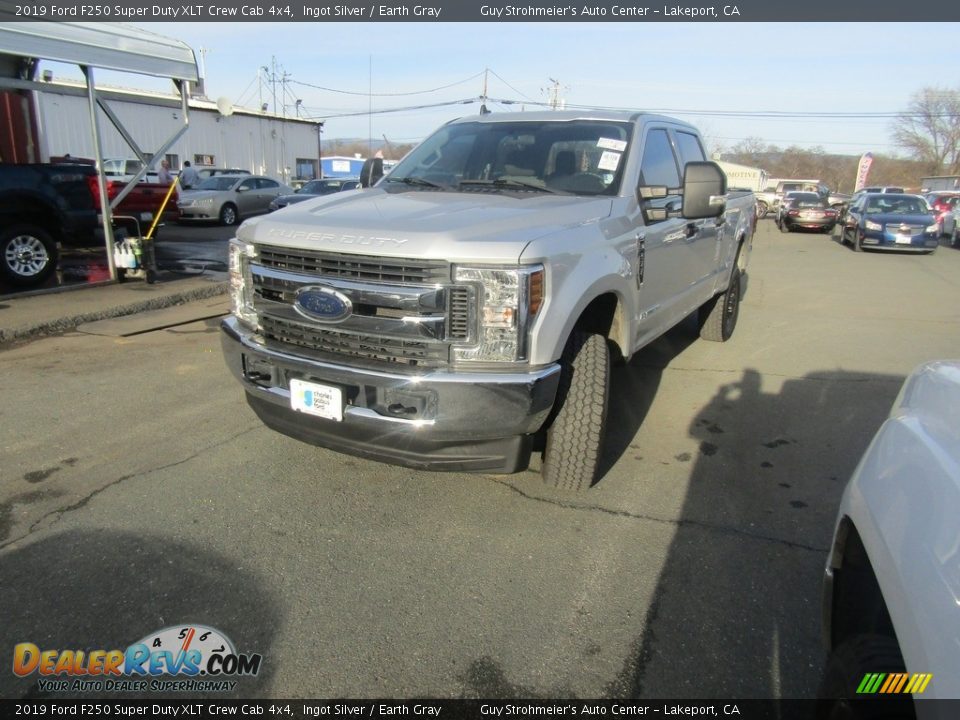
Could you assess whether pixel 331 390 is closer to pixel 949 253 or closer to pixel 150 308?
pixel 150 308

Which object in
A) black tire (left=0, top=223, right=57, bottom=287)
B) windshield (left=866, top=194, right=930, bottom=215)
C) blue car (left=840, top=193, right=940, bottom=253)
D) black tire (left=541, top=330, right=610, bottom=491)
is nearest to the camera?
black tire (left=541, top=330, right=610, bottom=491)

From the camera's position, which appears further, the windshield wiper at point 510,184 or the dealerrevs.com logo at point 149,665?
the windshield wiper at point 510,184

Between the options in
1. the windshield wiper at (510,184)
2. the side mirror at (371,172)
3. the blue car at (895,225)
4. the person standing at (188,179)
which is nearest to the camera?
the windshield wiper at (510,184)

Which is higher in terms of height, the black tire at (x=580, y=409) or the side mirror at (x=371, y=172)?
the side mirror at (x=371, y=172)

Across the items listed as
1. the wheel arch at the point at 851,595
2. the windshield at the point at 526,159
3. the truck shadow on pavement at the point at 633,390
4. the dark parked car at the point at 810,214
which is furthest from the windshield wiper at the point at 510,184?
the dark parked car at the point at 810,214

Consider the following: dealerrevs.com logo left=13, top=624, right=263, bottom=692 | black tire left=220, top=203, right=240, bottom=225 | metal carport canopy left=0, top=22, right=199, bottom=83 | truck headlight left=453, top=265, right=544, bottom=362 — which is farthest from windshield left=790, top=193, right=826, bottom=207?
dealerrevs.com logo left=13, top=624, right=263, bottom=692

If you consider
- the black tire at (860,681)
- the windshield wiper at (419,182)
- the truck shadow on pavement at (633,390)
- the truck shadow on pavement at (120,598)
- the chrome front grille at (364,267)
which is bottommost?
the truck shadow on pavement at (120,598)

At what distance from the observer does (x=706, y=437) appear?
175 inches

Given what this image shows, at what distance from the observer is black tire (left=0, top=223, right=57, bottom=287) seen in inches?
310

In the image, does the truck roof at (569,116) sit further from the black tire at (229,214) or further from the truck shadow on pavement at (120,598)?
the black tire at (229,214)

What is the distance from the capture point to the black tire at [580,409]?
3273 millimetres

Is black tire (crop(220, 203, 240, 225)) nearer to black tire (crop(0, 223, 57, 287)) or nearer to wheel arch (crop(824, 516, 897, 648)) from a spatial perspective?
black tire (crop(0, 223, 57, 287))

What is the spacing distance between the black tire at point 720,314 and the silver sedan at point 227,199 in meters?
15.3

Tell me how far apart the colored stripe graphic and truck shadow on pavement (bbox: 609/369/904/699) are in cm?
84
